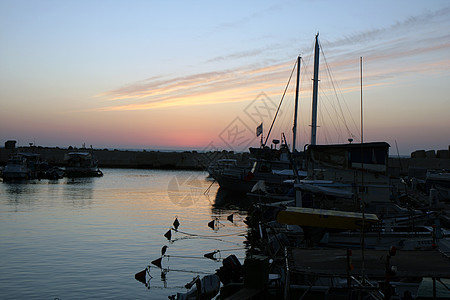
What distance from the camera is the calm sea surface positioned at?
20.5m

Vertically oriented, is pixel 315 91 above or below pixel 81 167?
above

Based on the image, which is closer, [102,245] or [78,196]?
[102,245]

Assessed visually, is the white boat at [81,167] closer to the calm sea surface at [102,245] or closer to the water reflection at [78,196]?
the water reflection at [78,196]

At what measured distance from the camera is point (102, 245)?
2886 cm

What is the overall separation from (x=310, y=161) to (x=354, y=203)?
5572 millimetres

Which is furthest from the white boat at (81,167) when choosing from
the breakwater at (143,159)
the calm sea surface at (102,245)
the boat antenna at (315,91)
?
the boat antenna at (315,91)

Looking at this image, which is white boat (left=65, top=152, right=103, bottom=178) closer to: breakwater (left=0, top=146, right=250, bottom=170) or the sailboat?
breakwater (left=0, top=146, right=250, bottom=170)

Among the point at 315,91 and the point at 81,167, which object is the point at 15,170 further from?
the point at 315,91

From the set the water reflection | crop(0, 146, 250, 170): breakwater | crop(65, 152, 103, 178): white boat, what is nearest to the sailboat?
the water reflection

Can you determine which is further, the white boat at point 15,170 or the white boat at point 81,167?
the white boat at point 81,167

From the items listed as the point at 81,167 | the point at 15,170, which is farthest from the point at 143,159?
the point at 15,170

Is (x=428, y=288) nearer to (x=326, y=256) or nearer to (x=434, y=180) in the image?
(x=326, y=256)

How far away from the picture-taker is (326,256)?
14.1 m

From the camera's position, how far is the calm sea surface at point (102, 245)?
2045cm
